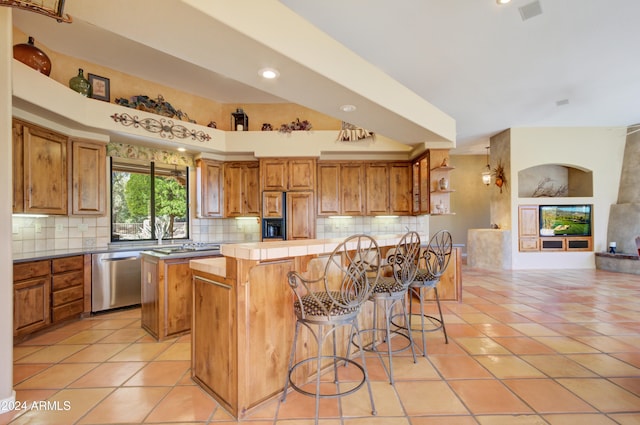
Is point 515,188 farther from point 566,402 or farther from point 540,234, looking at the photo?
point 566,402

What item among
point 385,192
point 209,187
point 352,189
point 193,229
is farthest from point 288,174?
point 193,229

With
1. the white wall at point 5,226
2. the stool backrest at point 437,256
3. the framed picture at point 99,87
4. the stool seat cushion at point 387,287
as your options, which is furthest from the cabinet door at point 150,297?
the framed picture at point 99,87

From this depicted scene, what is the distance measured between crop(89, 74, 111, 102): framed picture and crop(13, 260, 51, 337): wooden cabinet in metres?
2.46

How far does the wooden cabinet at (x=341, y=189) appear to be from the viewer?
5.41 metres

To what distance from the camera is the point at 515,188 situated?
664 cm

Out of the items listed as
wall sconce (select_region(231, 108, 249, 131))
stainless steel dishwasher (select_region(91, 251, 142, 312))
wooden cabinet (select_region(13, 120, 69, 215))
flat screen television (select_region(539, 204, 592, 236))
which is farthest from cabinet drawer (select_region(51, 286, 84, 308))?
flat screen television (select_region(539, 204, 592, 236))

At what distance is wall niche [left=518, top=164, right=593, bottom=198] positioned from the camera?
7169 mm

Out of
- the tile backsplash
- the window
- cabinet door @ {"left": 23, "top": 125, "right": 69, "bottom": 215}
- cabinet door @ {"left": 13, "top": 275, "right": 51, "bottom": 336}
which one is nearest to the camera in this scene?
cabinet door @ {"left": 13, "top": 275, "right": 51, "bottom": 336}

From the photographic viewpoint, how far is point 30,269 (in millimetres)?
2873

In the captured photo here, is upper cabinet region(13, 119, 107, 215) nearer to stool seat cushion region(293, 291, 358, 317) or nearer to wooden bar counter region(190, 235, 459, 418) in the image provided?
wooden bar counter region(190, 235, 459, 418)

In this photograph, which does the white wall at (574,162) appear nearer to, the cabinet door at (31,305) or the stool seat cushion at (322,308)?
the stool seat cushion at (322,308)

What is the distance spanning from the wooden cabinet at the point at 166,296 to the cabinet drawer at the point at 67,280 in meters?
1.03

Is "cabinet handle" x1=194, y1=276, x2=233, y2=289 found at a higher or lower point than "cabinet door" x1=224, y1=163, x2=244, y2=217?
lower

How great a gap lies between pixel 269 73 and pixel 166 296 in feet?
7.49
